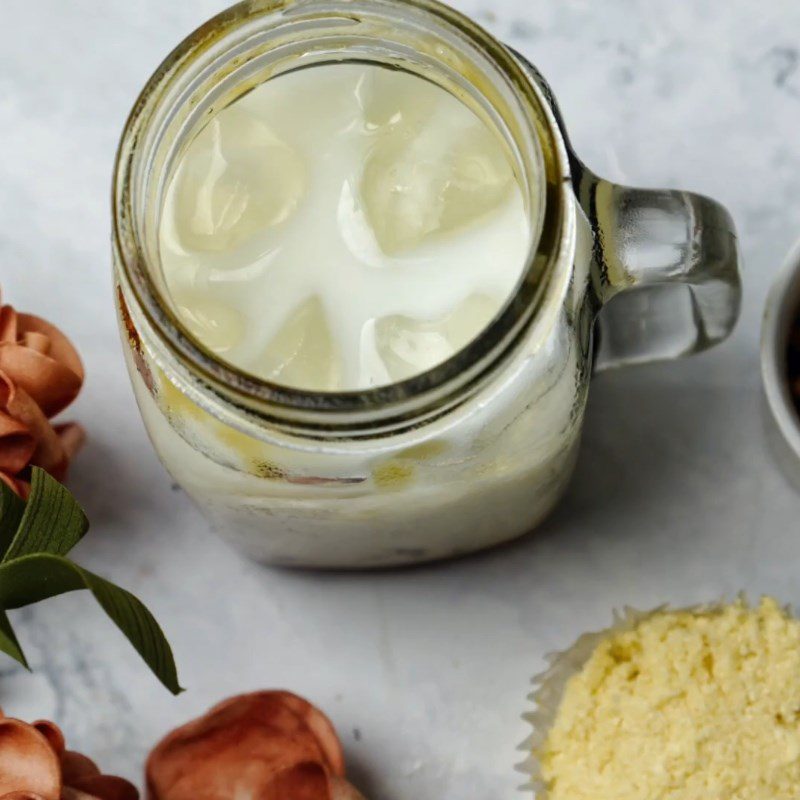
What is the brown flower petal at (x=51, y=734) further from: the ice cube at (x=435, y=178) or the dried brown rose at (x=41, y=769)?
the ice cube at (x=435, y=178)

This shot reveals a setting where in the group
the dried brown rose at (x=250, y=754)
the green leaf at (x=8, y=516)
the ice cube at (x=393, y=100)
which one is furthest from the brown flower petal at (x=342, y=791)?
the ice cube at (x=393, y=100)

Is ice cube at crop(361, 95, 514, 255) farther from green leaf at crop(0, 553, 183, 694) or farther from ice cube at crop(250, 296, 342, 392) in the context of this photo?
green leaf at crop(0, 553, 183, 694)

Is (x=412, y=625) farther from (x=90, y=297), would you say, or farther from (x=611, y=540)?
(x=90, y=297)

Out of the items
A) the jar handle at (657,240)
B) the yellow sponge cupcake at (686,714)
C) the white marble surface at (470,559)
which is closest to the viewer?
the jar handle at (657,240)

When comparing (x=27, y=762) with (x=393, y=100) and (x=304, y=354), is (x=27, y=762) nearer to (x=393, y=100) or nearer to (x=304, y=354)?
(x=304, y=354)

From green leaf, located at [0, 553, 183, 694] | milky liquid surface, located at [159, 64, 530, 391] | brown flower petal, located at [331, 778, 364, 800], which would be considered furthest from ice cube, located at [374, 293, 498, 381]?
brown flower petal, located at [331, 778, 364, 800]

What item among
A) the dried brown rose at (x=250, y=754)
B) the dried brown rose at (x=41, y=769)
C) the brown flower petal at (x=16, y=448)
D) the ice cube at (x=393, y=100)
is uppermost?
the ice cube at (x=393, y=100)

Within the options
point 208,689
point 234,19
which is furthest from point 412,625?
point 234,19

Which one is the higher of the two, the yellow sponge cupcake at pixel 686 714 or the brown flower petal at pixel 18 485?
the brown flower petal at pixel 18 485
